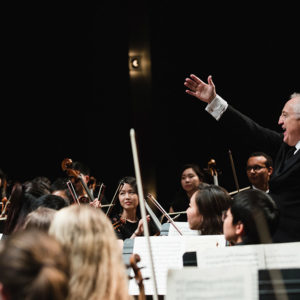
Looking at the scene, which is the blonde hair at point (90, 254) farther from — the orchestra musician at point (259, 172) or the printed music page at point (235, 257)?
the orchestra musician at point (259, 172)

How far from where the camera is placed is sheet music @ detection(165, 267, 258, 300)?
4.33 ft

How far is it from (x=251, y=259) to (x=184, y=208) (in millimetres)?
2957

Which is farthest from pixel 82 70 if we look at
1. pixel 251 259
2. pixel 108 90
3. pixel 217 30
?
pixel 251 259

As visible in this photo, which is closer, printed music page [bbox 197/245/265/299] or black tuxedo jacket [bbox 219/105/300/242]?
printed music page [bbox 197/245/265/299]

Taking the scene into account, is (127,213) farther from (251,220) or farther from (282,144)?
(251,220)

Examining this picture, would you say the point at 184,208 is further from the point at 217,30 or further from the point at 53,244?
the point at 53,244

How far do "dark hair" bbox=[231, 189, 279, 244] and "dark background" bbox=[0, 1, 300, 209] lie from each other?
319cm

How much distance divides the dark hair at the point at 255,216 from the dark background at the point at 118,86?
10.5 feet

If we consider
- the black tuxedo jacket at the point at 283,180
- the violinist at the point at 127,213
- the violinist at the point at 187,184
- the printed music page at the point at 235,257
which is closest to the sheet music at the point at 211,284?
the printed music page at the point at 235,257

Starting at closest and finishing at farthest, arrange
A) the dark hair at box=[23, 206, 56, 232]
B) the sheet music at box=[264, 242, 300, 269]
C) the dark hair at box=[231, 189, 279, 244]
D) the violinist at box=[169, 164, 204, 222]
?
the sheet music at box=[264, 242, 300, 269], the dark hair at box=[23, 206, 56, 232], the dark hair at box=[231, 189, 279, 244], the violinist at box=[169, 164, 204, 222]

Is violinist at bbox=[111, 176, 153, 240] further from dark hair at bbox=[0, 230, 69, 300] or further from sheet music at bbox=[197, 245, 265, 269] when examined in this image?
dark hair at bbox=[0, 230, 69, 300]

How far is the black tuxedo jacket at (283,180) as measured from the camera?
2449 millimetres

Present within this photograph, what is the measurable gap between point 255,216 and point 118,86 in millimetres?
4311

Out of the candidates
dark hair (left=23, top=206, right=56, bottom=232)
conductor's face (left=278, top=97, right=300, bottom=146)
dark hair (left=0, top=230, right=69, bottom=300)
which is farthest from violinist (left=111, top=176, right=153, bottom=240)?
dark hair (left=0, top=230, right=69, bottom=300)
